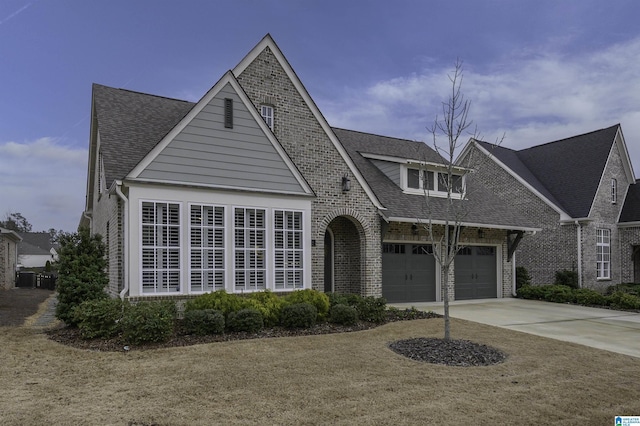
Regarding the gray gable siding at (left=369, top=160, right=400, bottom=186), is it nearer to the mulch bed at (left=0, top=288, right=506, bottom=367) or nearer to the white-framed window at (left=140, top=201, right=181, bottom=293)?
the mulch bed at (left=0, top=288, right=506, bottom=367)

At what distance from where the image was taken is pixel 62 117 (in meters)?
17.2

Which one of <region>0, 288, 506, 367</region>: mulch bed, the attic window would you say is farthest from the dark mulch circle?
the attic window

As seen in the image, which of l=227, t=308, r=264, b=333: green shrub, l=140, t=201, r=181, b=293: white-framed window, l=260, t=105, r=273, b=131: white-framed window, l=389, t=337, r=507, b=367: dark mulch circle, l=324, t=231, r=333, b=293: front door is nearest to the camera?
l=389, t=337, r=507, b=367: dark mulch circle

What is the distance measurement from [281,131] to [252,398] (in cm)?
946

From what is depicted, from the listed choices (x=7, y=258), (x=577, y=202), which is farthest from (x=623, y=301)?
(x=7, y=258)

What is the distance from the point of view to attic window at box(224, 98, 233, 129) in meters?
12.0

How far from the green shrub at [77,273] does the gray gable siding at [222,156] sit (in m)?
2.22

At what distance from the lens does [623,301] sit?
1753 centimetres

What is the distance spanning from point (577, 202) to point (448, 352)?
17788mm

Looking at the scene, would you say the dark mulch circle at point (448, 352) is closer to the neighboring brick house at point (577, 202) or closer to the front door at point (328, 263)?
the front door at point (328, 263)

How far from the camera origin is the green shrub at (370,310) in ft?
38.9

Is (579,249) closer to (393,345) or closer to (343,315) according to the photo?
(343,315)

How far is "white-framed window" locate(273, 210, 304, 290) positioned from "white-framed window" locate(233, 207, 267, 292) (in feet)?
1.30

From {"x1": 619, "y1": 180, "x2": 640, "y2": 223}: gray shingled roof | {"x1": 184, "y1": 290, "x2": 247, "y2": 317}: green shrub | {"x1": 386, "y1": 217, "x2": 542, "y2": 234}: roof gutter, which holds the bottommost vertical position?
{"x1": 184, "y1": 290, "x2": 247, "y2": 317}: green shrub
